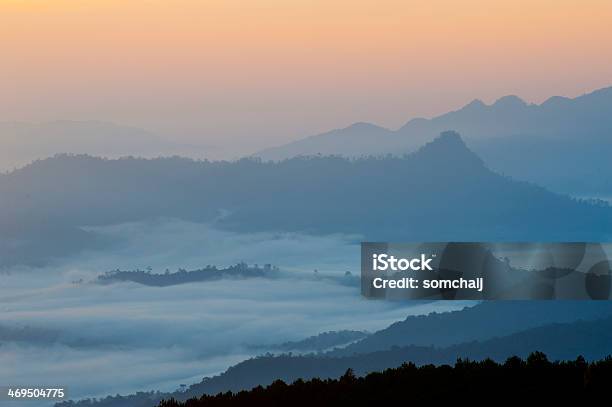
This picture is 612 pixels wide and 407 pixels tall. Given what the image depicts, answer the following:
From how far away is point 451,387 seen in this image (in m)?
21.6

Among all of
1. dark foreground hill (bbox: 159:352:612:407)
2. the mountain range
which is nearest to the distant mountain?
the mountain range

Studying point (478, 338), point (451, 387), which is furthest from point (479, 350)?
point (451, 387)

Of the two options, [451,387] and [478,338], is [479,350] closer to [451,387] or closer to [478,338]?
[478,338]

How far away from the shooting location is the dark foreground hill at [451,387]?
831 inches

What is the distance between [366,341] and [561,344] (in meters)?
10.3

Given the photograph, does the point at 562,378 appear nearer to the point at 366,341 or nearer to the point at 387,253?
the point at 387,253

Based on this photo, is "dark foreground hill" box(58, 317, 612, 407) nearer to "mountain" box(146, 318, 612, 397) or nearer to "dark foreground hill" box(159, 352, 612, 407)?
"mountain" box(146, 318, 612, 397)

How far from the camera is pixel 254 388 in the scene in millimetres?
21359

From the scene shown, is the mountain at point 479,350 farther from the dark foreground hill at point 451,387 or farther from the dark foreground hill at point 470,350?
the dark foreground hill at point 451,387

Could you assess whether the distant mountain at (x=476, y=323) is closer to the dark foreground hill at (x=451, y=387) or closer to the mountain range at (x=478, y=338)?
the mountain range at (x=478, y=338)

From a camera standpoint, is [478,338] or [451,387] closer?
[451,387]

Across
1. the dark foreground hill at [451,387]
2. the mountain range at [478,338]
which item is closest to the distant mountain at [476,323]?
the mountain range at [478,338]

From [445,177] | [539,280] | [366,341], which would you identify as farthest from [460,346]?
[445,177]

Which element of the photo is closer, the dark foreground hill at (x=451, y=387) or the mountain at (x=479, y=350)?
the dark foreground hill at (x=451, y=387)
